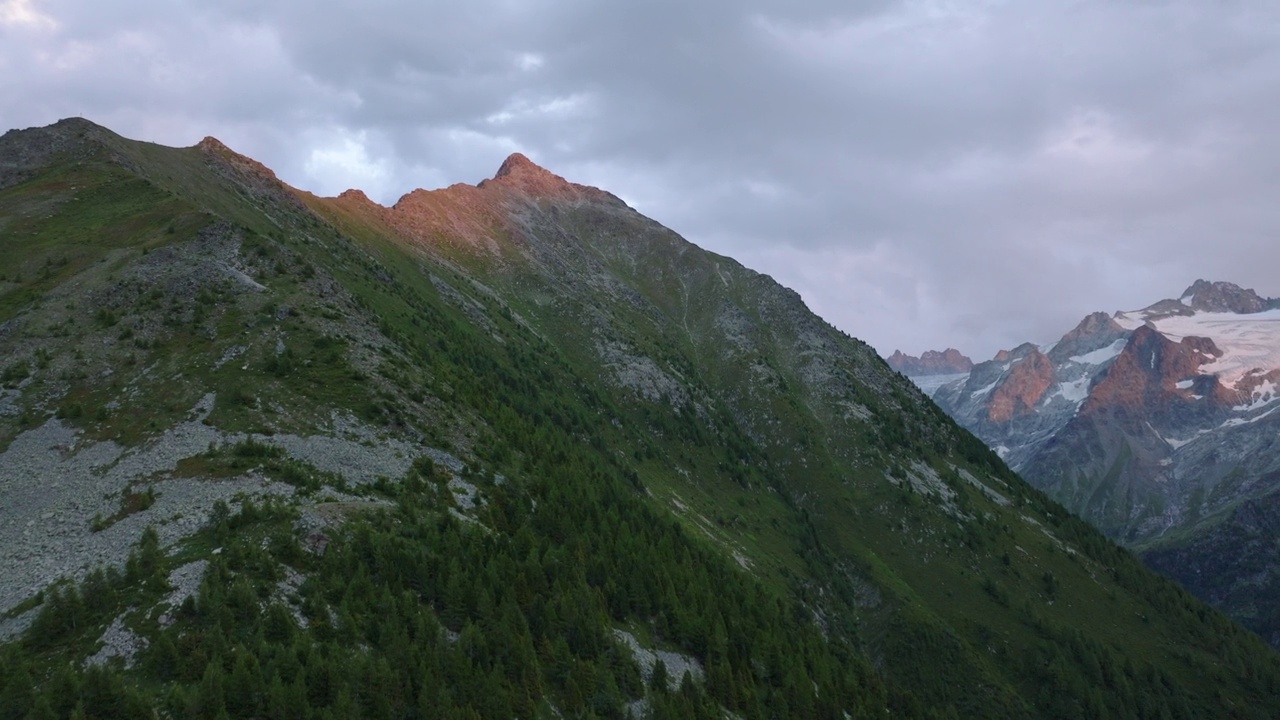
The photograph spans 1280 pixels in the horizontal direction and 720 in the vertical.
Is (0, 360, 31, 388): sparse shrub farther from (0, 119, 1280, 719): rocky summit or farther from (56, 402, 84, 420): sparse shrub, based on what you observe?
(56, 402, 84, 420): sparse shrub

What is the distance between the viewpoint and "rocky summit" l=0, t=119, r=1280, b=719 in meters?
40.2

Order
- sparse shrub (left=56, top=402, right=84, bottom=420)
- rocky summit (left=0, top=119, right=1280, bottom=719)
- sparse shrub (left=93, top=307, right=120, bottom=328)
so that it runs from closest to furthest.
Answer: rocky summit (left=0, top=119, right=1280, bottom=719), sparse shrub (left=56, top=402, right=84, bottom=420), sparse shrub (left=93, top=307, right=120, bottom=328)

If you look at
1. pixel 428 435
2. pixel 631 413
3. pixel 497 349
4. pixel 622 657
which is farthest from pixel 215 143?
pixel 622 657

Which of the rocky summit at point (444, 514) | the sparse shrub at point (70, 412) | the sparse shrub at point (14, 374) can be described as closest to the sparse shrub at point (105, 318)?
the rocky summit at point (444, 514)

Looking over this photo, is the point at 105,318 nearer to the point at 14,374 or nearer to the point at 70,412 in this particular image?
the point at 14,374

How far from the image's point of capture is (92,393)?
6122 centimetres

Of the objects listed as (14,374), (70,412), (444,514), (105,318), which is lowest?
(444,514)

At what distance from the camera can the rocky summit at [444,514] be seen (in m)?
40.2

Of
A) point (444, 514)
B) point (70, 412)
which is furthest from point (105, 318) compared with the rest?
point (444, 514)

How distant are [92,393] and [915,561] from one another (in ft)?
380

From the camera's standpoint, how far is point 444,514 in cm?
5550

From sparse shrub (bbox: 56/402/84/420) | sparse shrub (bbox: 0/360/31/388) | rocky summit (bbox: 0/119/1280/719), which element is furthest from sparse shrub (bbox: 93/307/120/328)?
sparse shrub (bbox: 56/402/84/420)

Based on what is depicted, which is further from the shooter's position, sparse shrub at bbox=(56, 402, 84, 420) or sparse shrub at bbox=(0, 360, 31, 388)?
sparse shrub at bbox=(0, 360, 31, 388)

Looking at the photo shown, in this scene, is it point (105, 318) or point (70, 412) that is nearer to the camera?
point (70, 412)
